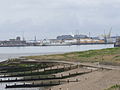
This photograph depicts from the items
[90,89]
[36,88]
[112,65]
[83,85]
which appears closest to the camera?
[90,89]

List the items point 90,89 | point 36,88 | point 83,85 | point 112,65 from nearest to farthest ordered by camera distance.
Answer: point 90,89 < point 83,85 < point 36,88 < point 112,65

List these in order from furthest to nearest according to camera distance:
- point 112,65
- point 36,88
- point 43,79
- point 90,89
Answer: point 112,65 → point 43,79 → point 36,88 → point 90,89

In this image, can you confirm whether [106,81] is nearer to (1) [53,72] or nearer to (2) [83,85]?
(2) [83,85]

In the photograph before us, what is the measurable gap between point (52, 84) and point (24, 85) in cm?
388

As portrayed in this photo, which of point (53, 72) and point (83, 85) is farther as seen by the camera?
point (53, 72)

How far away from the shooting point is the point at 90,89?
3759 cm

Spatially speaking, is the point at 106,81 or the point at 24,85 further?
the point at 24,85

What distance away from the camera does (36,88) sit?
46031 mm

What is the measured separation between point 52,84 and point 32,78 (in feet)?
24.7

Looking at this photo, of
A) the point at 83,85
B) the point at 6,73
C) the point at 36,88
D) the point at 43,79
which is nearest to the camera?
the point at 83,85

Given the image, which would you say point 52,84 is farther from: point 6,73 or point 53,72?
point 6,73

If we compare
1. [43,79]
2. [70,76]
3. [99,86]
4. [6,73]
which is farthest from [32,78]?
[99,86]

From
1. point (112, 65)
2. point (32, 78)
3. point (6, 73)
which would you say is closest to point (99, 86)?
point (32, 78)

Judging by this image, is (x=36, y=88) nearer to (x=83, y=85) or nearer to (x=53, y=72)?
(x=83, y=85)
